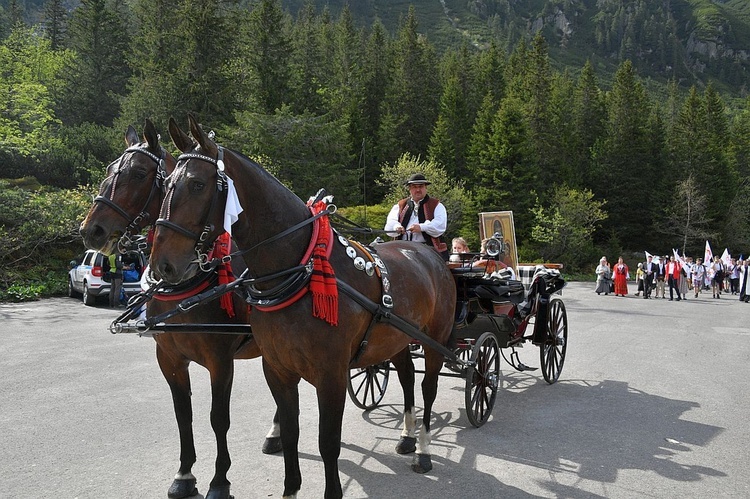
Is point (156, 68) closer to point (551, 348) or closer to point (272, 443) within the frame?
point (551, 348)

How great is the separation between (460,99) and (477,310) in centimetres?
5601

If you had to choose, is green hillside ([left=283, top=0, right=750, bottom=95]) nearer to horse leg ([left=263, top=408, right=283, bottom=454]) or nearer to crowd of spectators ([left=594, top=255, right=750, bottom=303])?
crowd of spectators ([left=594, top=255, right=750, bottom=303])

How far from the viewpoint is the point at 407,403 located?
5.65 metres

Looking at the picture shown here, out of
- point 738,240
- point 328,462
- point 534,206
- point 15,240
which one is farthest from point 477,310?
point 738,240

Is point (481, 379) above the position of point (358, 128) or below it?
below

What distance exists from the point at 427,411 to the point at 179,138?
3.35 m

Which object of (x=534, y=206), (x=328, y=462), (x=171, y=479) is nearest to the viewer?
(x=328, y=462)

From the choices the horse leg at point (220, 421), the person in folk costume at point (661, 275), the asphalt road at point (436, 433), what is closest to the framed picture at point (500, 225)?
the asphalt road at point (436, 433)

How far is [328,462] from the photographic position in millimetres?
3842

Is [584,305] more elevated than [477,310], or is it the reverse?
[477,310]

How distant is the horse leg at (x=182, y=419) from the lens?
14.5ft

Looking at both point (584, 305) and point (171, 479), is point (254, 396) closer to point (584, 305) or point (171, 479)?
point (171, 479)

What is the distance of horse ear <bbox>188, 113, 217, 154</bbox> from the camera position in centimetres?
338

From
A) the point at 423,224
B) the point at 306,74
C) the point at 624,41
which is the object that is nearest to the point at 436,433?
the point at 423,224
